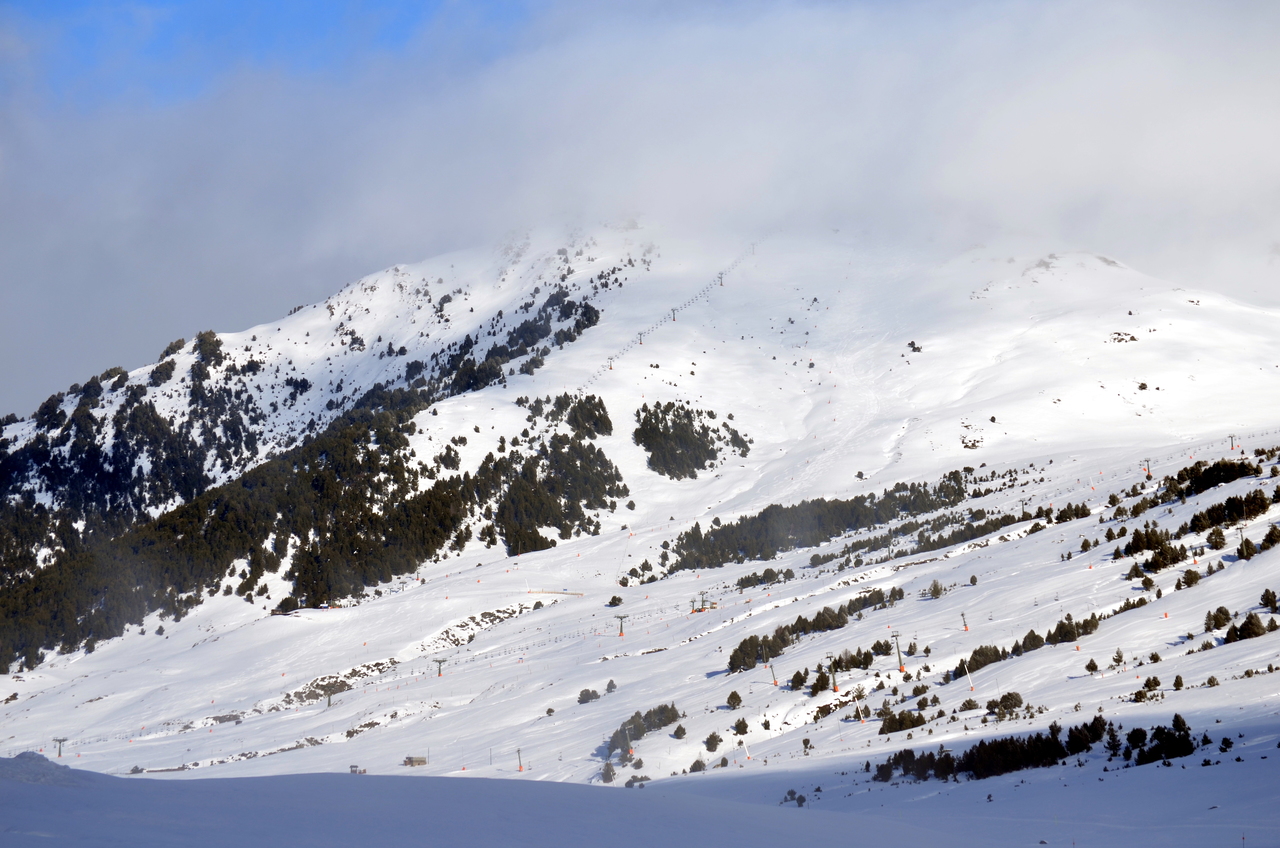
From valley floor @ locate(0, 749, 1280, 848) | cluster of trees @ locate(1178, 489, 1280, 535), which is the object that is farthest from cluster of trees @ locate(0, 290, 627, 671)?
valley floor @ locate(0, 749, 1280, 848)

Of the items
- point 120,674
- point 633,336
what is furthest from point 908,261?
point 120,674

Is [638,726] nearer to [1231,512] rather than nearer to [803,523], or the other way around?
[1231,512]

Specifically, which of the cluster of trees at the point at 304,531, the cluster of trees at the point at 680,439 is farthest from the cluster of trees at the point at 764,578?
the cluster of trees at the point at 680,439

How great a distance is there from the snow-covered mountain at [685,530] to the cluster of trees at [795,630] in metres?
0.14

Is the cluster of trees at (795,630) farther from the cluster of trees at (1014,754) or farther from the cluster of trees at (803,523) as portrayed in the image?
the cluster of trees at (803,523)

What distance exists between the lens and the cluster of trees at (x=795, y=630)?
24.8 m

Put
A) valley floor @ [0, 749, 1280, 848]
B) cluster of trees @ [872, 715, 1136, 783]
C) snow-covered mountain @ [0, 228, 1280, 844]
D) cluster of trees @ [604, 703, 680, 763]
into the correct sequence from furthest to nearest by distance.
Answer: cluster of trees @ [604, 703, 680, 763]
snow-covered mountain @ [0, 228, 1280, 844]
cluster of trees @ [872, 715, 1136, 783]
valley floor @ [0, 749, 1280, 848]

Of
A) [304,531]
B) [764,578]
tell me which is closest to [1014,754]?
[764,578]

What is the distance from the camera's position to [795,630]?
89.8ft

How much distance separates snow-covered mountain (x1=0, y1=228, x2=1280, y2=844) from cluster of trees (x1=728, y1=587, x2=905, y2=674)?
137 mm

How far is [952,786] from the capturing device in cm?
1209

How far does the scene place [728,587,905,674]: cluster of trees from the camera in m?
24.8

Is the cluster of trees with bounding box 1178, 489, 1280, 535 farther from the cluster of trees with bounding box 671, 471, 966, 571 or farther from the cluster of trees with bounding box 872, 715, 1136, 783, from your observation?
the cluster of trees with bounding box 671, 471, 966, 571

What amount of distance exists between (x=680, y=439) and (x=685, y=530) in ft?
59.2
